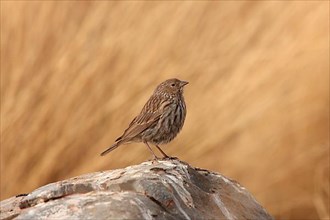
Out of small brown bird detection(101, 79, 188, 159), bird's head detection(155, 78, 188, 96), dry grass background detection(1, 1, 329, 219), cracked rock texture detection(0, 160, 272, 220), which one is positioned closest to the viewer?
cracked rock texture detection(0, 160, 272, 220)

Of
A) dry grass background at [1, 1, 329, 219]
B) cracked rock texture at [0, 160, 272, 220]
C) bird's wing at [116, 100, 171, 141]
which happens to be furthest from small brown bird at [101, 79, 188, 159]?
dry grass background at [1, 1, 329, 219]

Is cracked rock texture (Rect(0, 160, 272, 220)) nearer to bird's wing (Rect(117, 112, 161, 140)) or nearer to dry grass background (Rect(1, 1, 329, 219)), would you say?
bird's wing (Rect(117, 112, 161, 140))

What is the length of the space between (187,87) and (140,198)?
2.69m

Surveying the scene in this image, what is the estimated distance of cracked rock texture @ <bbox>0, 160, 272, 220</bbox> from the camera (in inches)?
140

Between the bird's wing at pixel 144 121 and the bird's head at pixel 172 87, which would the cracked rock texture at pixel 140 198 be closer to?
the bird's wing at pixel 144 121

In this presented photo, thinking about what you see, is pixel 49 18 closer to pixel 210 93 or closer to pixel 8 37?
pixel 8 37

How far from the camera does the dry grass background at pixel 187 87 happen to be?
20.0 ft

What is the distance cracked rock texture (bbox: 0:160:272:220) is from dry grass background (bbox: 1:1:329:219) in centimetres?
200

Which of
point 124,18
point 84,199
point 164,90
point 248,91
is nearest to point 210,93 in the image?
point 248,91

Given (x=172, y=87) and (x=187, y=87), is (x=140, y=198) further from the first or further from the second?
(x=187, y=87)

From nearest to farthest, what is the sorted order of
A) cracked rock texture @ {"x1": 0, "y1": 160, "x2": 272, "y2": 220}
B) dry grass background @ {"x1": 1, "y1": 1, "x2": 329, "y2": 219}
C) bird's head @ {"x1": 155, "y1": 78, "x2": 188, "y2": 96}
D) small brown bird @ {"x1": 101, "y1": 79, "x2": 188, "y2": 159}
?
cracked rock texture @ {"x1": 0, "y1": 160, "x2": 272, "y2": 220} → small brown bird @ {"x1": 101, "y1": 79, "x2": 188, "y2": 159} → bird's head @ {"x1": 155, "y1": 78, "x2": 188, "y2": 96} → dry grass background @ {"x1": 1, "y1": 1, "x2": 329, "y2": 219}

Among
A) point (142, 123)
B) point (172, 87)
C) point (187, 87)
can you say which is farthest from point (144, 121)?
point (187, 87)

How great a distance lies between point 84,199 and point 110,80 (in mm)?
2577

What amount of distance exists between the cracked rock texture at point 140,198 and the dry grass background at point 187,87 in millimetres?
2001
